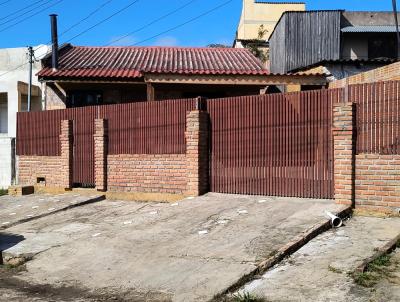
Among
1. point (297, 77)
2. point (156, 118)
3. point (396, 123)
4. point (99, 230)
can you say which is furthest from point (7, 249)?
point (297, 77)

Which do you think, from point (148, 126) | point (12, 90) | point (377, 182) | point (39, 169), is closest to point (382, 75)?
point (377, 182)

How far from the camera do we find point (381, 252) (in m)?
5.45

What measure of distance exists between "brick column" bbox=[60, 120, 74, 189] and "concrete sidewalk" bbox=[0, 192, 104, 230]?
1.17 ft

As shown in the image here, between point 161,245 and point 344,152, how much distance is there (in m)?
3.14

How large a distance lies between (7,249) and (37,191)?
548cm

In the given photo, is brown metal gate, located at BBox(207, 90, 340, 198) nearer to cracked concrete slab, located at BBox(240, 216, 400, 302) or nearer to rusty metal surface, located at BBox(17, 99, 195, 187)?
rusty metal surface, located at BBox(17, 99, 195, 187)

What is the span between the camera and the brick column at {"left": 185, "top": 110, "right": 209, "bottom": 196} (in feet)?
31.0

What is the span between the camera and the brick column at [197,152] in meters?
9.44

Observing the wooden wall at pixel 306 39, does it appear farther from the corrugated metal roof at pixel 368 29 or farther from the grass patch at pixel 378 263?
the grass patch at pixel 378 263

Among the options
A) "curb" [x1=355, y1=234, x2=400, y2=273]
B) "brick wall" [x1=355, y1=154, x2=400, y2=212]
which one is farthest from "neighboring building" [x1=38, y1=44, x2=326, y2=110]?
"curb" [x1=355, y1=234, x2=400, y2=273]

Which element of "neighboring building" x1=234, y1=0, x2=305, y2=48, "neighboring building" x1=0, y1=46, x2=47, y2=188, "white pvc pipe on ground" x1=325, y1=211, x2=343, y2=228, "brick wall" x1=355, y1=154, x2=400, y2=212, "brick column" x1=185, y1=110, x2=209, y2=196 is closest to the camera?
"white pvc pipe on ground" x1=325, y1=211, x2=343, y2=228

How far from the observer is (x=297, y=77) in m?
12.6

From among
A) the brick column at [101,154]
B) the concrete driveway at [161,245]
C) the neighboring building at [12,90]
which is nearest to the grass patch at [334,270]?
the concrete driveway at [161,245]

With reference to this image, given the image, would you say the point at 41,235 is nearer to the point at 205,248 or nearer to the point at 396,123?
the point at 205,248
